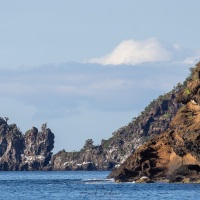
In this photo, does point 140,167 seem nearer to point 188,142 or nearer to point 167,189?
point 188,142

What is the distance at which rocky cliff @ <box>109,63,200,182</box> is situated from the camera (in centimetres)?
15988

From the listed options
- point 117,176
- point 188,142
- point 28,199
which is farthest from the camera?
point 117,176

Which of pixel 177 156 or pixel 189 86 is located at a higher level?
pixel 189 86

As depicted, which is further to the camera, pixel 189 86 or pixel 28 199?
pixel 189 86

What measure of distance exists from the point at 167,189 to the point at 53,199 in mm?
24312

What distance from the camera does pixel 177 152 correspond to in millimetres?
164375

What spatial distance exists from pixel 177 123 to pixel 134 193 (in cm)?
3912

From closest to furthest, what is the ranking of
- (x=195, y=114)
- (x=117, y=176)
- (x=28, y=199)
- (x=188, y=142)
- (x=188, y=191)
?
(x=28, y=199)
(x=188, y=191)
(x=188, y=142)
(x=195, y=114)
(x=117, y=176)

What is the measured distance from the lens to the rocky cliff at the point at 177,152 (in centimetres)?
15988

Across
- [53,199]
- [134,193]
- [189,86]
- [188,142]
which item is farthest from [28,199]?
[189,86]

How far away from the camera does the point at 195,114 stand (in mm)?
168125

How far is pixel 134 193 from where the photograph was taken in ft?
435

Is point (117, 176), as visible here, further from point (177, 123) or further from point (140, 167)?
point (177, 123)

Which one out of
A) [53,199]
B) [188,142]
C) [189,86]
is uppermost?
[189,86]
